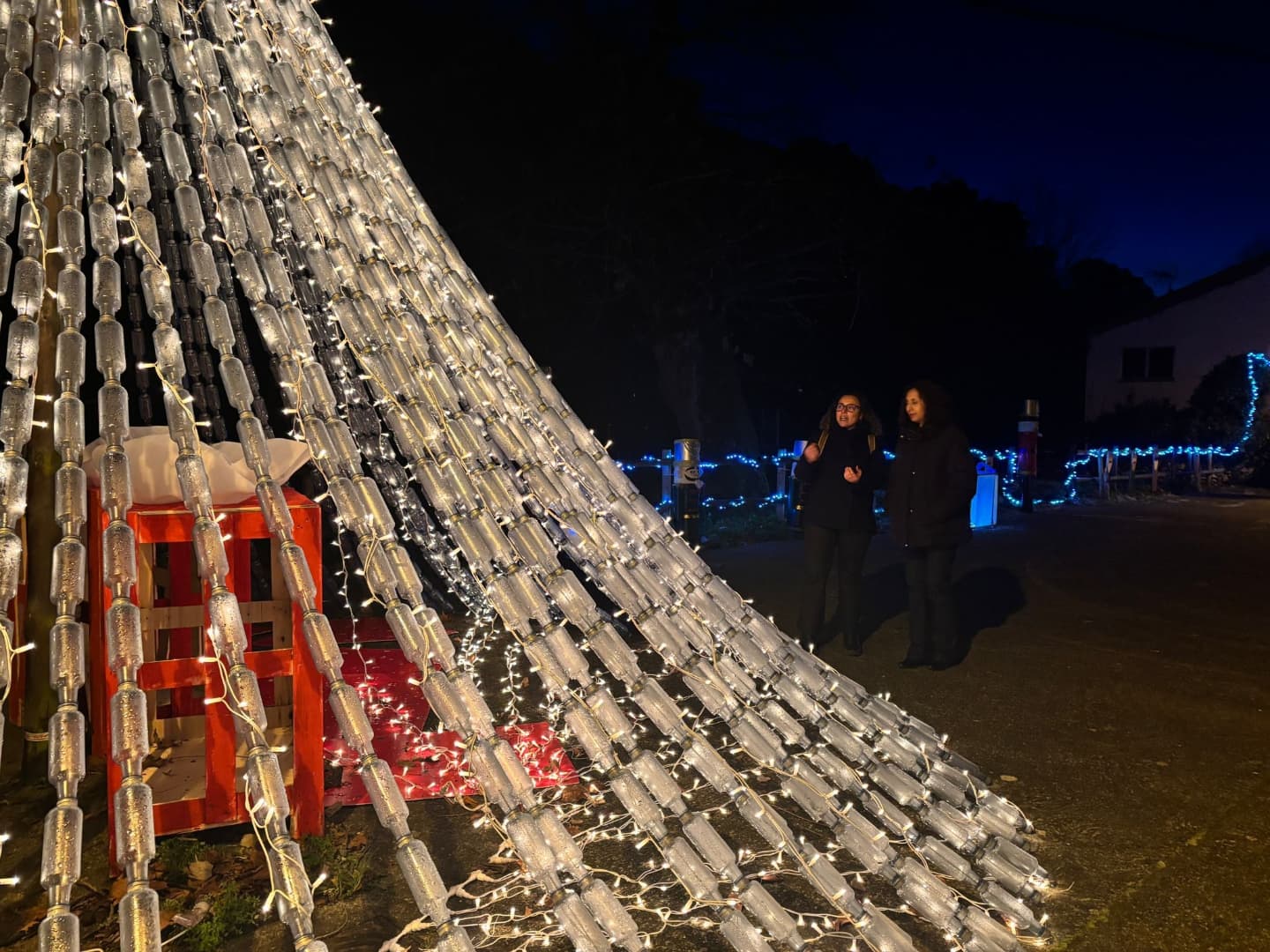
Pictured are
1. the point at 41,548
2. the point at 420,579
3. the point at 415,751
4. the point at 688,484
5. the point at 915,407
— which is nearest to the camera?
the point at 420,579

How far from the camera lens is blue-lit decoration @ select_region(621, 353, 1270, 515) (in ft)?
35.9

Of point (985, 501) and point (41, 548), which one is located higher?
point (41, 548)

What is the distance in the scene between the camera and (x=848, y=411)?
4922 mm

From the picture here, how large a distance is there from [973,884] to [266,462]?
239 centimetres

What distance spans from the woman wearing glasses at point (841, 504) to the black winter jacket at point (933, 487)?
0.16 m

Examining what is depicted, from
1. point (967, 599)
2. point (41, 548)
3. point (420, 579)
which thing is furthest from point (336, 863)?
point (967, 599)

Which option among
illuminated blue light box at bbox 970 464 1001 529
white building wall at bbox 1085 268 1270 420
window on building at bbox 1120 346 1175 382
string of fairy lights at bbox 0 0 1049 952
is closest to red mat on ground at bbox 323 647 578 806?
string of fairy lights at bbox 0 0 1049 952

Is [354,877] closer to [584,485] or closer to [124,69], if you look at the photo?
[584,485]

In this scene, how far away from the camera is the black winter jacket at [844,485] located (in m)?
4.88

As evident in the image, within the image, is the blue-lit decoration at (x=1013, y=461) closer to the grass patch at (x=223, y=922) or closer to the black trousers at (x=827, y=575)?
the black trousers at (x=827, y=575)

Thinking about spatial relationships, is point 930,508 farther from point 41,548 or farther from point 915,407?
point 41,548

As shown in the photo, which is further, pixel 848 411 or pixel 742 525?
pixel 742 525

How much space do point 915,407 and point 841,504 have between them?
67cm

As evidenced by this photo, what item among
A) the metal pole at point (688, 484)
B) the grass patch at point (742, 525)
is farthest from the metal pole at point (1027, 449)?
the metal pole at point (688, 484)
